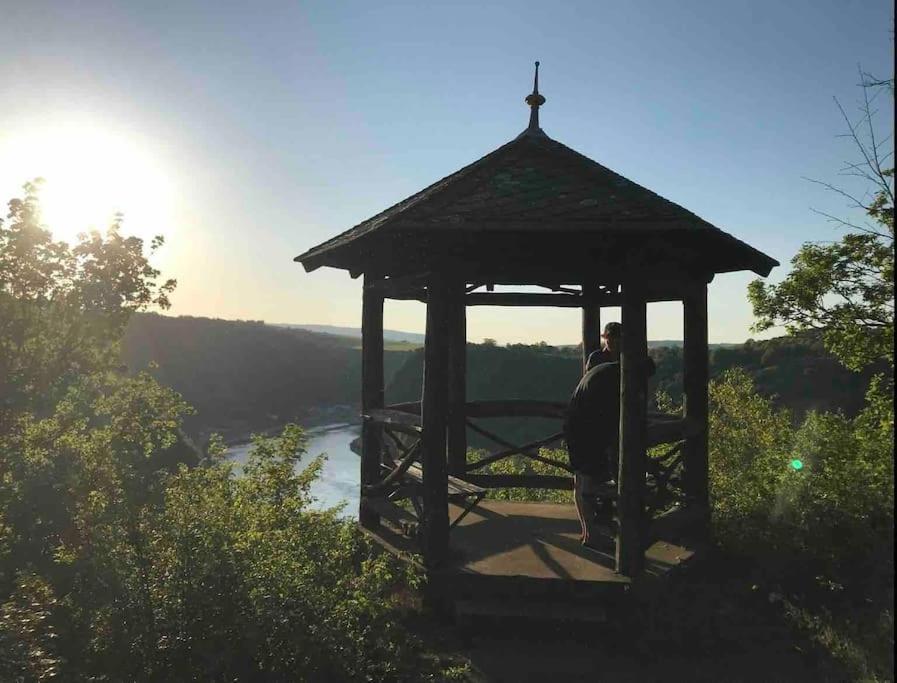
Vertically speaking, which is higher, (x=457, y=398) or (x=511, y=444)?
(x=457, y=398)

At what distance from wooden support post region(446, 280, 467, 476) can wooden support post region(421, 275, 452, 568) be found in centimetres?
258

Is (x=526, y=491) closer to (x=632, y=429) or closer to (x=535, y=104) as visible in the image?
(x=632, y=429)

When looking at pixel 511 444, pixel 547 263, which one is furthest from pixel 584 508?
pixel 547 263

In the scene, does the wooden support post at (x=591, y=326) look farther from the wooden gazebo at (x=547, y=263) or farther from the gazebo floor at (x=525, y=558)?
the gazebo floor at (x=525, y=558)

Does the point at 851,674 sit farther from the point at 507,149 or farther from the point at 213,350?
the point at 213,350

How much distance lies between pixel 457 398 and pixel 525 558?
3633 mm

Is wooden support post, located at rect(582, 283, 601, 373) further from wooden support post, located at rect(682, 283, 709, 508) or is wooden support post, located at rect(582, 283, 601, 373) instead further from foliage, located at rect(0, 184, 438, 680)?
foliage, located at rect(0, 184, 438, 680)

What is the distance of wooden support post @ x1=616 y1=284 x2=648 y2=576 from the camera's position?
5.90m

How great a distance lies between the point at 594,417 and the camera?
6422mm

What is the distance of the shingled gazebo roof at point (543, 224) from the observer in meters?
5.57

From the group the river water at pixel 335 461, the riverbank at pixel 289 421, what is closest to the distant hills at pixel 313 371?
the riverbank at pixel 289 421

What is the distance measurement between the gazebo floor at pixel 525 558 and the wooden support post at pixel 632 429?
0.30m

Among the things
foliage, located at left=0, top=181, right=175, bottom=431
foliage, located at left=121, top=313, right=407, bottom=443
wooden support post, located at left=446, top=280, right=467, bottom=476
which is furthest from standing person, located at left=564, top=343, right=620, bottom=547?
foliage, located at left=121, top=313, right=407, bottom=443

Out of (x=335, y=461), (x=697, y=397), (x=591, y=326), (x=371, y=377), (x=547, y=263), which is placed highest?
(x=547, y=263)
